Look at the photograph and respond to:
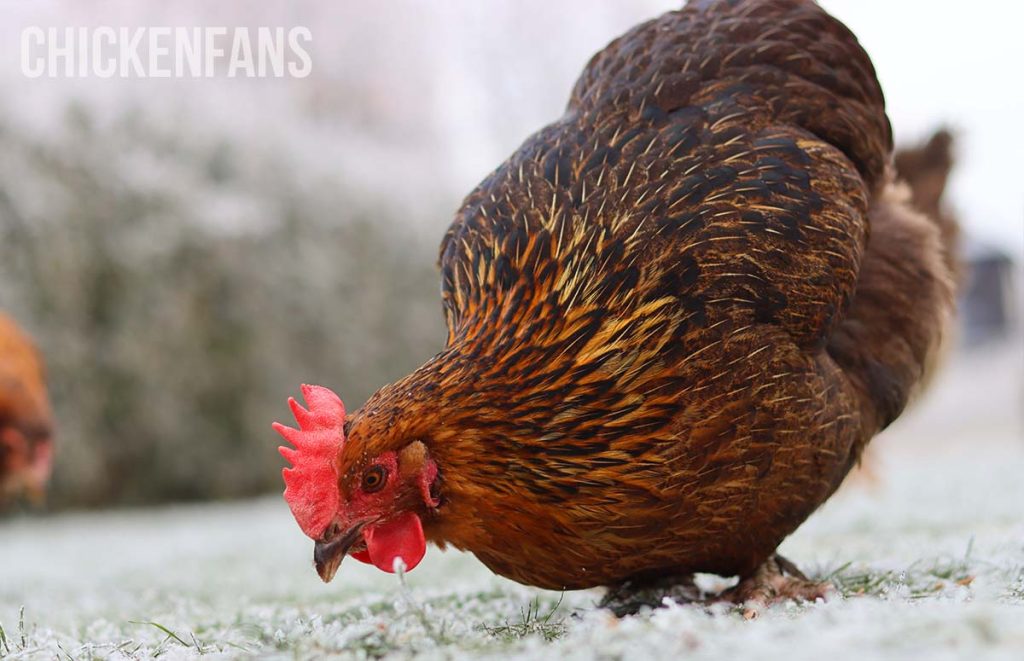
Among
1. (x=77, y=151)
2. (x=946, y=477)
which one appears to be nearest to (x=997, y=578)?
(x=946, y=477)

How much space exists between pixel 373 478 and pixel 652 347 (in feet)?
2.54

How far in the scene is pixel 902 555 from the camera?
11.8 ft

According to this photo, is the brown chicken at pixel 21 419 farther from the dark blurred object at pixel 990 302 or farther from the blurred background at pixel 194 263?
the dark blurred object at pixel 990 302

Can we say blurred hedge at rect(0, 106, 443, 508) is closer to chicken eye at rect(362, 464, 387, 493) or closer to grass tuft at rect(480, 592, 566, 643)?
→ grass tuft at rect(480, 592, 566, 643)

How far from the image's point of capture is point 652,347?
7.65ft

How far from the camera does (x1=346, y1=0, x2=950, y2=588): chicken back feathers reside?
231 cm

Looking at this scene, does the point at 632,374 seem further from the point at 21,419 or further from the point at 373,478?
the point at 21,419

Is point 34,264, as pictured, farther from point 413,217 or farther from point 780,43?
point 780,43

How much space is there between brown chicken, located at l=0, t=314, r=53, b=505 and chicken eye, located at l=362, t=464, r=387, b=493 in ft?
20.8

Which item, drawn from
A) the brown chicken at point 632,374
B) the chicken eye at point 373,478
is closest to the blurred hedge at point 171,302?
the brown chicken at point 632,374

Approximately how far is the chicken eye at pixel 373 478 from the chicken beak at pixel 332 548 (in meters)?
0.10

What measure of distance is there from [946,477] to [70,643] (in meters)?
7.53

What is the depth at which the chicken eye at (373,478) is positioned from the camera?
7.40 ft

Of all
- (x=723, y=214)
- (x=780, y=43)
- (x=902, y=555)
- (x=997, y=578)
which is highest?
(x=780, y=43)
